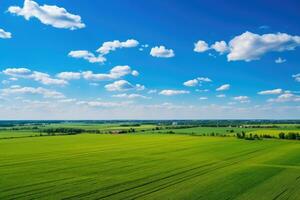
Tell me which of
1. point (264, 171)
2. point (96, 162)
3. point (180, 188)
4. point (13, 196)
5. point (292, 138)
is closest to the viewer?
point (13, 196)

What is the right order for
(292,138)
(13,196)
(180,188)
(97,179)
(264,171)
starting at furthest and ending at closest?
(292,138)
(264,171)
(97,179)
(180,188)
(13,196)

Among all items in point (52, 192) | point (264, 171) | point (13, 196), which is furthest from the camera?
point (264, 171)

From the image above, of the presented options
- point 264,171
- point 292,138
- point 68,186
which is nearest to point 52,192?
point 68,186

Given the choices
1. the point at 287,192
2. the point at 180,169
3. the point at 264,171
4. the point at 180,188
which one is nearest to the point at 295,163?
the point at 264,171

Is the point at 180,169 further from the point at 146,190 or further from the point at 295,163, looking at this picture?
the point at 295,163

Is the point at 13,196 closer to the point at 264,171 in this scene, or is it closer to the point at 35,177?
the point at 35,177

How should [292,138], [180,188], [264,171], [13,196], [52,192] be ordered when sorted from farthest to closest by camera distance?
[292,138]
[264,171]
[180,188]
[52,192]
[13,196]

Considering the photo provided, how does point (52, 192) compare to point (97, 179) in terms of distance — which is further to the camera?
point (97, 179)

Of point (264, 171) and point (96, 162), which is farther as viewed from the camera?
point (96, 162)
